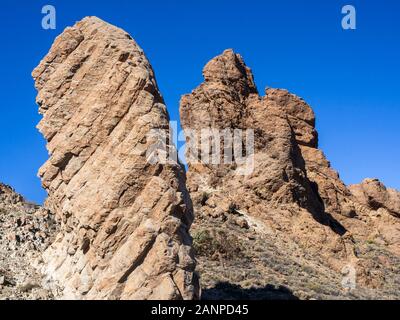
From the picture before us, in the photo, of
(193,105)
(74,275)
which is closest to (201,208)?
(193,105)

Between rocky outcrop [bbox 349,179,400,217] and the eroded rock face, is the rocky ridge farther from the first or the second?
rocky outcrop [bbox 349,179,400,217]

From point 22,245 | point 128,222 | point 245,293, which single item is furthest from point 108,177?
point 245,293

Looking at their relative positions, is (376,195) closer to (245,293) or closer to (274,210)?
(274,210)

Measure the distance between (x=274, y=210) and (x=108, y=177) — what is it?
948 inches

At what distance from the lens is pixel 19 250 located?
86.0 feet

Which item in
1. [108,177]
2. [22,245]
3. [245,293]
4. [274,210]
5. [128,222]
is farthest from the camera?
[274,210]

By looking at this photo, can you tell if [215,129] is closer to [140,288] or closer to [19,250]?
[19,250]

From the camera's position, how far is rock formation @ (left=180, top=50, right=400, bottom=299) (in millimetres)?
36719

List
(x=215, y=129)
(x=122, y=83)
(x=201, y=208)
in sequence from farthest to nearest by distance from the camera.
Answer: (x=215, y=129) < (x=201, y=208) < (x=122, y=83)

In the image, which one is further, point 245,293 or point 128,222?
point 245,293

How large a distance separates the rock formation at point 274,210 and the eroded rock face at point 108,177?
31.3 feet

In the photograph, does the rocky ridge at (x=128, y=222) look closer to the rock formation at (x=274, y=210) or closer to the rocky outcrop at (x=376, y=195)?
the rock formation at (x=274, y=210)

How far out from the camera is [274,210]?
44.8 metres

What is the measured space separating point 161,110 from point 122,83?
5.46ft
